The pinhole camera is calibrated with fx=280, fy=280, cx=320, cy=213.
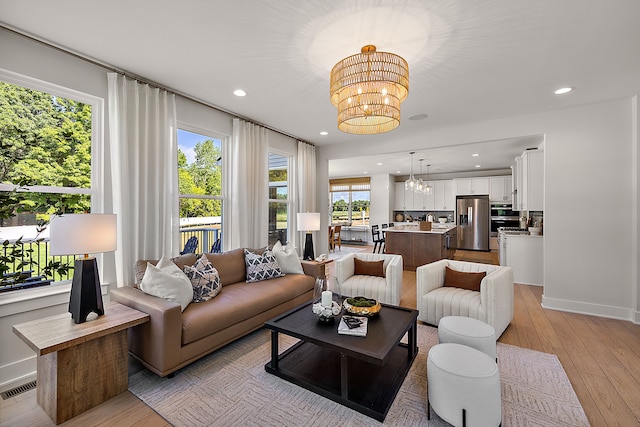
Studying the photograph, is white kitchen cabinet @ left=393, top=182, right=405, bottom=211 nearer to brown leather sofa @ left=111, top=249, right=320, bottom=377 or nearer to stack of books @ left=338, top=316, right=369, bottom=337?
brown leather sofa @ left=111, top=249, right=320, bottom=377

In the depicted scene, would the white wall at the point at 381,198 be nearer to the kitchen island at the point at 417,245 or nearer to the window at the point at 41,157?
the kitchen island at the point at 417,245

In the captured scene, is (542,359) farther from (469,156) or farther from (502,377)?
(469,156)

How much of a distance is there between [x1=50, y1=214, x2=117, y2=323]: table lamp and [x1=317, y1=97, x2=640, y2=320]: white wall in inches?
196

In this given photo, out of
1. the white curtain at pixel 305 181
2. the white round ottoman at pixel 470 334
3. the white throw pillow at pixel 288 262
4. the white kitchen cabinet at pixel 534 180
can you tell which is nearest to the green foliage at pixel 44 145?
the white throw pillow at pixel 288 262

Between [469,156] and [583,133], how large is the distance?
124 inches

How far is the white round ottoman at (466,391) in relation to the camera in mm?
1577

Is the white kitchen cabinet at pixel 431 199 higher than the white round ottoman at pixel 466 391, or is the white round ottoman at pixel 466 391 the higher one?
the white kitchen cabinet at pixel 431 199

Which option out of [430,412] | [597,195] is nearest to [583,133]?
[597,195]

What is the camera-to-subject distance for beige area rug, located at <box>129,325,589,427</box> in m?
1.80

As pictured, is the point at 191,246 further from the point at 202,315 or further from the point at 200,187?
the point at 202,315

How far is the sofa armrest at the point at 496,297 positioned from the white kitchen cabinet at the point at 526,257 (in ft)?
8.14

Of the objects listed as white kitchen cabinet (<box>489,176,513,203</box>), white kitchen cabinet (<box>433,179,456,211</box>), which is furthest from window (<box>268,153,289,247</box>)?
white kitchen cabinet (<box>489,176,513,203</box>)

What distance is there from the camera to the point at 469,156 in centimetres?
675

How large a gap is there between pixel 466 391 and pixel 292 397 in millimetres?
1157
